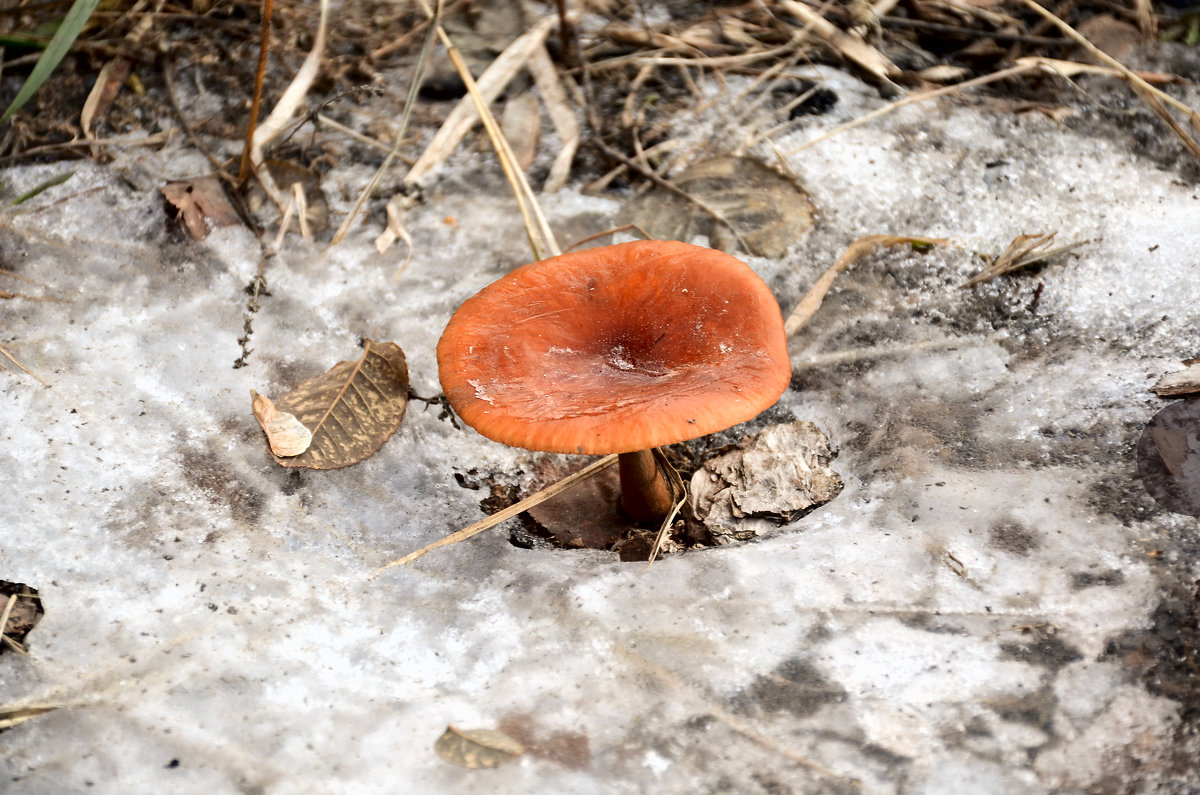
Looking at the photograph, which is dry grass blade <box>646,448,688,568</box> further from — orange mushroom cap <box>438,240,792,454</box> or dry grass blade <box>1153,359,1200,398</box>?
dry grass blade <box>1153,359,1200,398</box>

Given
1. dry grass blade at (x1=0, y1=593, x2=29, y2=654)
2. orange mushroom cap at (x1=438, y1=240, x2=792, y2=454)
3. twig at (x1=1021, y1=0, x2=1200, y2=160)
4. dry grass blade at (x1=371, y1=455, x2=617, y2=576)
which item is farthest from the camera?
twig at (x1=1021, y1=0, x2=1200, y2=160)

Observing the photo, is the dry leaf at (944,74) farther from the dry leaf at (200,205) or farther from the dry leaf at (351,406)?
the dry leaf at (200,205)

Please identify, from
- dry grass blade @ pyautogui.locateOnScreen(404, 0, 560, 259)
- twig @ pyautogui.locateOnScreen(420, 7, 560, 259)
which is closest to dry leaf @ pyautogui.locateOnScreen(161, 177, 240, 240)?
dry grass blade @ pyautogui.locateOnScreen(404, 0, 560, 259)

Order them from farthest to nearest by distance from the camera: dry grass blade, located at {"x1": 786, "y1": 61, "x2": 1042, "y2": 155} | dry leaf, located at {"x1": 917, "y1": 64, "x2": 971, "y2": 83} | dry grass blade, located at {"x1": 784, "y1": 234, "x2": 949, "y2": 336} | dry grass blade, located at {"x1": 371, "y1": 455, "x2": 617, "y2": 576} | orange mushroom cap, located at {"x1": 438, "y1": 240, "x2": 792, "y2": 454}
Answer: dry leaf, located at {"x1": 917, "y1": 64, "x2": 971, "y2": 83} < dry grass blade, located at {"x1": 786, "y1": 61, "x2": 1042, "y2": 155} < dry grass blade, located at {"x1": 784, "y1": 234, "x2": 949, "y2": 336} < dry grass blade, located at {"x1": 371, "y1": 455, "x2": 617, "y2": 576} < orange mushroom cap, located at {"x1": 438, "y1": 240, "x2": 792, "y2": 454}

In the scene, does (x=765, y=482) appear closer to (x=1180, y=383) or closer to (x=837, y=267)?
(x=837, y=267)

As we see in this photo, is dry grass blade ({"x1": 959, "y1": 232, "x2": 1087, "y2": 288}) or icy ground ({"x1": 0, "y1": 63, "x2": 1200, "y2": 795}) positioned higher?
dry grass blade ({"x1": 959, "y1": 232, "x2": 1087, "y2": 288})

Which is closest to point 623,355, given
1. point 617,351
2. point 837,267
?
point 617,351
